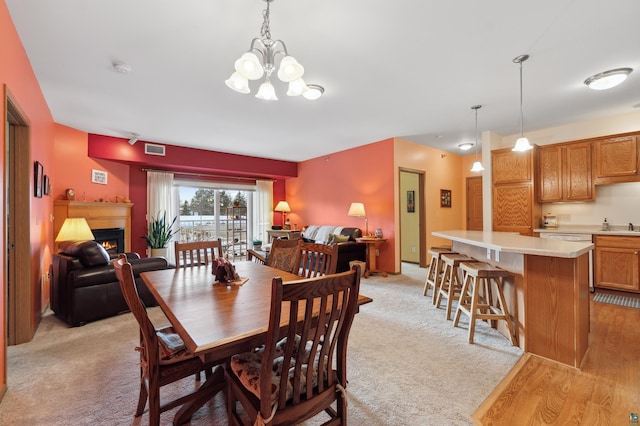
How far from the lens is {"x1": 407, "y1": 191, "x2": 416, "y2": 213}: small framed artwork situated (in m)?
6.34

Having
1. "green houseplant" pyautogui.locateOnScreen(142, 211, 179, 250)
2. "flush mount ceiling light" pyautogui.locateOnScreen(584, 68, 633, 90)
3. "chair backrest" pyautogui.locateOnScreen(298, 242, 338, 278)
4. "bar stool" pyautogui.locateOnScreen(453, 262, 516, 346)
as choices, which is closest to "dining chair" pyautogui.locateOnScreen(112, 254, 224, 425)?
"chair backrest" pyautogui.locateOnScreen(298, 242, 338, 278)

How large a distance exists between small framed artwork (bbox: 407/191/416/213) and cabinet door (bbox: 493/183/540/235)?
1.82m

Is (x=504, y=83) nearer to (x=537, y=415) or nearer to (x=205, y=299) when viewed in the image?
(x=537, y=415)

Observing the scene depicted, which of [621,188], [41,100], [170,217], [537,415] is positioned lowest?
[537,415]

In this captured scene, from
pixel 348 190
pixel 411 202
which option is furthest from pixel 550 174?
pixel 348 190

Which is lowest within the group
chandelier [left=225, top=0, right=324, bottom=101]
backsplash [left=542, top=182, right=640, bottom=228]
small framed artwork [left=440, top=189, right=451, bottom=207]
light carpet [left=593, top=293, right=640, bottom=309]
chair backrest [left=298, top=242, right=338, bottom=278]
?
light carpet [left=593, top=293, right=640, bottom=309]

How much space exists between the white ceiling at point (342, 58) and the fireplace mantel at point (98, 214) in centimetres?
124

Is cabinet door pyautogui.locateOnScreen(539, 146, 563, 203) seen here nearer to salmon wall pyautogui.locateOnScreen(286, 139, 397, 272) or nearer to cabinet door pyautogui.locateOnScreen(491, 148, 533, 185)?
cabinet door pyautogui.locateOnScreen(491, 148, 533, 185)

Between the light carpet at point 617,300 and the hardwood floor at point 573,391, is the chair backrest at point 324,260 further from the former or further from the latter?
the light carpet at point 617,300

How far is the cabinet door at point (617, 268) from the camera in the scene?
3.56m

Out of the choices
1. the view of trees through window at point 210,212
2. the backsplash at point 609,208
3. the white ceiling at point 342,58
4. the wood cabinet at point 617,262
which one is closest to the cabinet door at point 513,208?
the backsplash at point 609,208

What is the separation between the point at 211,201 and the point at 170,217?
1.04 m

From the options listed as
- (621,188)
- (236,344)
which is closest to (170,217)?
(236,344)

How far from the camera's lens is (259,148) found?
18.9ft
